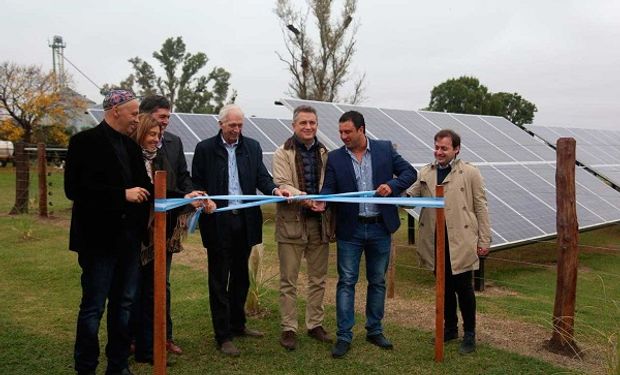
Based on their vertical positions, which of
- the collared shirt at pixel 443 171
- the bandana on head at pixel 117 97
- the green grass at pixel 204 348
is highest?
the bandana on head at pixel 117 97

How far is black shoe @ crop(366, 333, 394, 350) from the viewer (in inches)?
173

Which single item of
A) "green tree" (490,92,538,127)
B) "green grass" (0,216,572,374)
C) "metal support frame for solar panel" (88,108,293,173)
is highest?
"green tree" (490,92,538,127)

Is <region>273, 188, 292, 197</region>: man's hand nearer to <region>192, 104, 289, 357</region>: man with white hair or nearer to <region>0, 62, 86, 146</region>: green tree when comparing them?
<region>192, 104, 289, 357</region>: man with white hair

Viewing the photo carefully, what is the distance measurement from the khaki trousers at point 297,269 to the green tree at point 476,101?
124 ft

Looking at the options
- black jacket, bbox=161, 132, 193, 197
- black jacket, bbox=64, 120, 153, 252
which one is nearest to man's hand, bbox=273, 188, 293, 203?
black jacket, bbox=161, 132, 193, 197

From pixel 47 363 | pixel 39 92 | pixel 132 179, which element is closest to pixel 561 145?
pixel 132 179

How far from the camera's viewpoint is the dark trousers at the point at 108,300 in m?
3.35

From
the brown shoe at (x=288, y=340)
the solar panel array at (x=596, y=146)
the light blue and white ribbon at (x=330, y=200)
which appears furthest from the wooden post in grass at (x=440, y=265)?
the solar panel array at (x=596, y=146)

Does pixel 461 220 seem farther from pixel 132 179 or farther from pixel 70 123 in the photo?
pixel 70 123

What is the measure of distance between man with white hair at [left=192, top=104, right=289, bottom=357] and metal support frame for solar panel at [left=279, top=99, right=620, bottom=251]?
2465mm

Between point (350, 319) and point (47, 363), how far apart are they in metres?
2.29

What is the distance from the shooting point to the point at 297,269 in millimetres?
4430

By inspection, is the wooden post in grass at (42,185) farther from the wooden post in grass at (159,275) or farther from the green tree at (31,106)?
the green tree at (31,106)

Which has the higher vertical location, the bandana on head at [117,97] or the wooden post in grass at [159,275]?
the bandana on head at [117,97]
